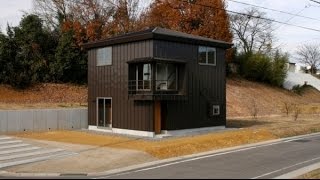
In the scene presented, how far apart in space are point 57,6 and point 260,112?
22407mm

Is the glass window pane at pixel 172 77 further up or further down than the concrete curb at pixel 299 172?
further up

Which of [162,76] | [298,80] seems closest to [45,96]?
[162,76]

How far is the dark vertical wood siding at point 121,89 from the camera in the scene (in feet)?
85.4

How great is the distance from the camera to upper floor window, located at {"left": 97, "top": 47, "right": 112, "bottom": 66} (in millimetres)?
28855

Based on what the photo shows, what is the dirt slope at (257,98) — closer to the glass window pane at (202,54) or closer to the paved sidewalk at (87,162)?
the glass window pane at (202,54)

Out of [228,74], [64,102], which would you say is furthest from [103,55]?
[228,74]

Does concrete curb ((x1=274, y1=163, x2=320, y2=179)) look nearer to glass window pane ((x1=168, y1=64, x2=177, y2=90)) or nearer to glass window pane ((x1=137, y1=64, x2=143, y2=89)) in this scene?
glass window pane ((x1=168, y1=64, x2=177, y2=90))

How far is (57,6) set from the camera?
156 feet

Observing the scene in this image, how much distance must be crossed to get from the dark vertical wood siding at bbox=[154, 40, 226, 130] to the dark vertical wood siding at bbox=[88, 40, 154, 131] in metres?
1.14

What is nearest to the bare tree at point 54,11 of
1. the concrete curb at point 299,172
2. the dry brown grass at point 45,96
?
the dry brown grass at point 45,96

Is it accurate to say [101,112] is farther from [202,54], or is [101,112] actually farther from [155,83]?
[202,54]

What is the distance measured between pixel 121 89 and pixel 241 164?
1199 cm

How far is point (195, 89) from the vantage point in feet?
91.8

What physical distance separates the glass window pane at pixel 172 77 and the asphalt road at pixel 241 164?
627cm
